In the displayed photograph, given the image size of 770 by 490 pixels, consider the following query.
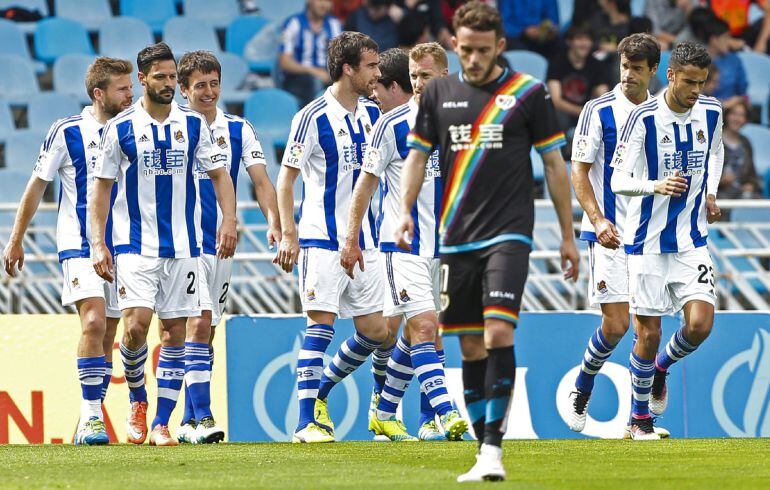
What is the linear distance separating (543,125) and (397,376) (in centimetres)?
343

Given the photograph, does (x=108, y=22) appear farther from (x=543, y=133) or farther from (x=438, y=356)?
(x=543, y=133)

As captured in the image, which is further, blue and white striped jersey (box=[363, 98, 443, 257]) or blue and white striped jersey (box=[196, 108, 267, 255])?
blue and white striped jersey (box=[196, 108, 267, 255])

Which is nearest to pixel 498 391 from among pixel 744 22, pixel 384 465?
pixel 384 465

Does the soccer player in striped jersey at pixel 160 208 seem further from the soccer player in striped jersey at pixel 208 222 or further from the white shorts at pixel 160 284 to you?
the soccer player in striped jersey at pixel 208 222

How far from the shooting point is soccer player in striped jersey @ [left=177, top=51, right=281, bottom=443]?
9570 mm

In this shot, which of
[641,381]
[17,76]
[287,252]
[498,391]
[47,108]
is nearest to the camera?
[498,391]

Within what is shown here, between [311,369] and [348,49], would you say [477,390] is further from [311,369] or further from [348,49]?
[348,49]

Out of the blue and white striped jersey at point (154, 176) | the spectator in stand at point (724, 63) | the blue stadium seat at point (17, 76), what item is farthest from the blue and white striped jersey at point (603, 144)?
the blue stadium seat at point (17, 76)

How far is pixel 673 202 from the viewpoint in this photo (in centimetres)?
942

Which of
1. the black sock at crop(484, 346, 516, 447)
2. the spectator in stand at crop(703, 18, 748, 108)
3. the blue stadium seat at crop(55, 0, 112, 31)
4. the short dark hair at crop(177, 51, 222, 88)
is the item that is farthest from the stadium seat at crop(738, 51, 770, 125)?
the black sock at crop(484, 346, 516, 447)

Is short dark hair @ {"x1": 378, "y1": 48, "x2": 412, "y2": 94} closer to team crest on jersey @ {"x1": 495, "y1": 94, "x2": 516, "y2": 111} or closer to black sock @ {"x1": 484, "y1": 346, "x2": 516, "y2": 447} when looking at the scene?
team crest on jersey @ {"x1": 495, "y1": 94, "x2": 516, "y2": 111}

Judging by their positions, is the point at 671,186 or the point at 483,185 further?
the point at 671,186

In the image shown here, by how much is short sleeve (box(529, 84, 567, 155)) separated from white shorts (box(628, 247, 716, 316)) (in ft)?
9.22

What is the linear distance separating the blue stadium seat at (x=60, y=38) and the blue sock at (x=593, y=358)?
9504 millimetres
